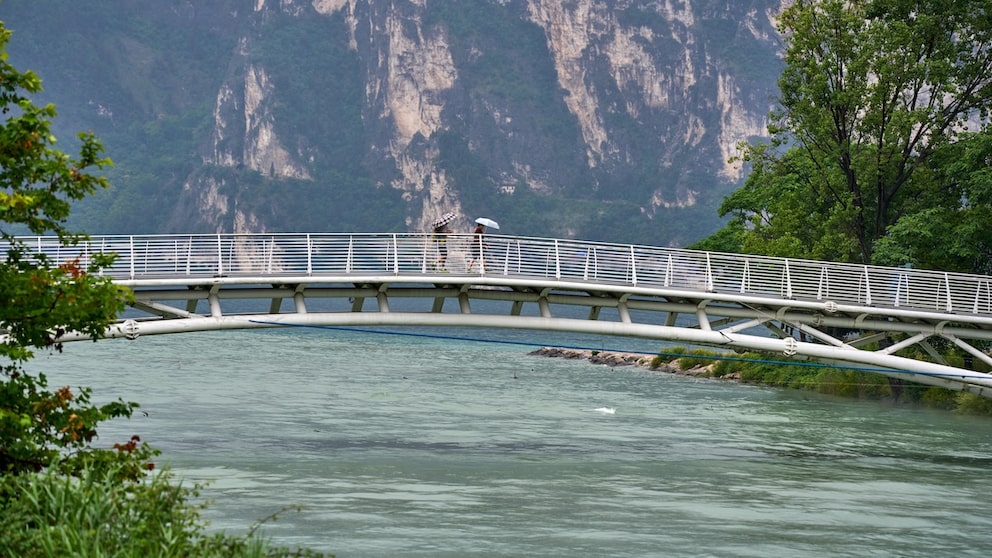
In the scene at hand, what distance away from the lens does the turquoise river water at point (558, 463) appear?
2144cm

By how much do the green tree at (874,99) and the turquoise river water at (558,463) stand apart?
6.87 meters

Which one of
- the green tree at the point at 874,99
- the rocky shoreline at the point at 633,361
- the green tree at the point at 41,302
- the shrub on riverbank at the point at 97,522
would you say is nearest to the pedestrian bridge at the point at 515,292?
the green tree at the point at 41,302

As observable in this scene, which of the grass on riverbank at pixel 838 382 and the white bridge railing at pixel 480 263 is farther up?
the white bridge railing at pixel 480 263

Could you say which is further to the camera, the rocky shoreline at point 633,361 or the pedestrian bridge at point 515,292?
the rocky shoreline at point 633,361

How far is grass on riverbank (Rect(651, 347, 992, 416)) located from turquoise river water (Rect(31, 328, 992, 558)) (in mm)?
1384

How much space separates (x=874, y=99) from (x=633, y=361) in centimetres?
2540

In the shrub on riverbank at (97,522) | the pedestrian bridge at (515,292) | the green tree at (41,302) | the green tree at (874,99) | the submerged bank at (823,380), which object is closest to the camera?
the shrub on riverbank at (97,522)

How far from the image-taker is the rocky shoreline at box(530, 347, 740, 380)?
61969 millimetres

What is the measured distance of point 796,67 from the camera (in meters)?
49.4

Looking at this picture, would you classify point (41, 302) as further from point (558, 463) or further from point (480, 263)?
point (558, 463)

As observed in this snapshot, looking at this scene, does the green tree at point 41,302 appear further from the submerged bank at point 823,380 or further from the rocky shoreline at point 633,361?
the rocky shoreline at point 633,361

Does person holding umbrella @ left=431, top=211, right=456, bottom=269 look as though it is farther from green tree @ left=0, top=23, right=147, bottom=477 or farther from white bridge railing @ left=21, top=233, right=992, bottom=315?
green tree @ left=0, top=23, right=147, bottom=477

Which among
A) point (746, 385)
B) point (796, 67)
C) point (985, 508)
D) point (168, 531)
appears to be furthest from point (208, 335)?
point (168, 531)

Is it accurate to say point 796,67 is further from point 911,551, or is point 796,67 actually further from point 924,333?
point 911,551
